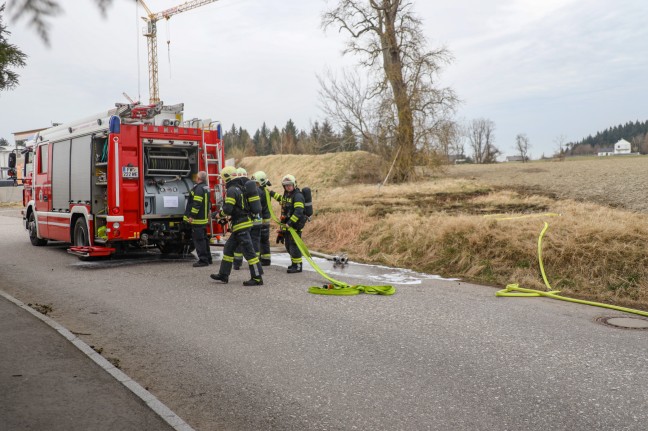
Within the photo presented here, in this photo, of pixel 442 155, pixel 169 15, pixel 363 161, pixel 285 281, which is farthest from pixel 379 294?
pixel 363 161

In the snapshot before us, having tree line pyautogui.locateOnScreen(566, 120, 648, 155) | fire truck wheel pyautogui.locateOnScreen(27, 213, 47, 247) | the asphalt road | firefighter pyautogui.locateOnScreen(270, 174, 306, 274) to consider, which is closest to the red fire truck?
fire truck wheel pyautogui.locateOnScreen(27, 213, 47, 247)

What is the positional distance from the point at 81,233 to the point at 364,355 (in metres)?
9.00

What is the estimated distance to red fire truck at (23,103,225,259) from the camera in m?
11.4

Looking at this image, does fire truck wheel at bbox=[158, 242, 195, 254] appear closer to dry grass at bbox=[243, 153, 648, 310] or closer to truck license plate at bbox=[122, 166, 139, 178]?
truck license plate at bbox=[122, 166, 139, 178]

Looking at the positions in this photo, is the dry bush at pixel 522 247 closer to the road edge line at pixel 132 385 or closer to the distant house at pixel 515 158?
the road edge line at pixel 132 385

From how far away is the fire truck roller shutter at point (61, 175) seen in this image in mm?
12859

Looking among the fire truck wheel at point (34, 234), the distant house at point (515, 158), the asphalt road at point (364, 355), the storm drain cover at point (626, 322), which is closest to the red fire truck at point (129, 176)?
the fire truck wheel at point (34, 234)

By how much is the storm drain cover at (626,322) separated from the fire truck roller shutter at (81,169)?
32.3ft

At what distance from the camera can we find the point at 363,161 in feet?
130

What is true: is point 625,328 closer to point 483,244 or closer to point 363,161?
point 483,244

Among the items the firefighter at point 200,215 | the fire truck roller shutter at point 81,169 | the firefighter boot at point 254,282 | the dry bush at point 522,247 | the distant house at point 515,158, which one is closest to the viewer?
the dry bush at point 522,247

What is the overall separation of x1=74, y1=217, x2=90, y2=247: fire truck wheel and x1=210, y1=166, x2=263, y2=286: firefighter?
13.4 feet

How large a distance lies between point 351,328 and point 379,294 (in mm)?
2051

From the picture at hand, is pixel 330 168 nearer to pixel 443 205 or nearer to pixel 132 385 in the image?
pixel 443 205
